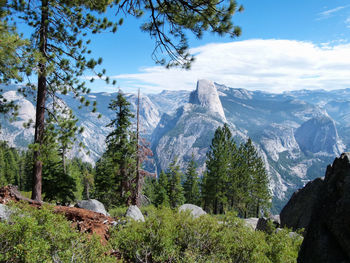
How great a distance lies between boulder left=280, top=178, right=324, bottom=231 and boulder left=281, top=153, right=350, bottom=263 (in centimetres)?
1549

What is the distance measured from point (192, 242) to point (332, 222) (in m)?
4.49

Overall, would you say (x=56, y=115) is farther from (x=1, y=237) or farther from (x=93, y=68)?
(x=1, y=237)

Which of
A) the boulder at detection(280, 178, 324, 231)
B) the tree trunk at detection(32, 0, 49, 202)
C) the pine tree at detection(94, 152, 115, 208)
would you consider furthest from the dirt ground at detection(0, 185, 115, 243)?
the boulder at detection(280, 178, 324, 231)

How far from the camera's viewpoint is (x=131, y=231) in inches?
315

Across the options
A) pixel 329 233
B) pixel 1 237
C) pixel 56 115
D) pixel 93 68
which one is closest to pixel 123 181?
pixel 56 115

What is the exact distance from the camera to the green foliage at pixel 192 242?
23.3 feet

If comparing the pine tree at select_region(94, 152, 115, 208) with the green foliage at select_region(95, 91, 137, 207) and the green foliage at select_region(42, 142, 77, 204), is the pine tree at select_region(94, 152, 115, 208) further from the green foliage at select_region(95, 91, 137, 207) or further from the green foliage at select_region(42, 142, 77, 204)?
the green foliage at select_region(42, 142, 77, 204)

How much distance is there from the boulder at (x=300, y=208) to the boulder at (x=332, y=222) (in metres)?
15.5

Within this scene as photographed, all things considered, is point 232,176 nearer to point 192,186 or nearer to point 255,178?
point 255,178

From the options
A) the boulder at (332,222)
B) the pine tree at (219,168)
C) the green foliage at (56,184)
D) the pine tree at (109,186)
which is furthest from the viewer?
the pine tree at (219,168)

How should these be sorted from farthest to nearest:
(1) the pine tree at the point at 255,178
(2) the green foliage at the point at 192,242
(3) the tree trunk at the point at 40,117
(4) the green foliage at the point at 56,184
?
(1) the pine tree at the point at 255,178
(4) the green foliage at the point at 56,184
(3) the tree trunk at the point at 40,117
(2) the green foliage at the point at 192,242

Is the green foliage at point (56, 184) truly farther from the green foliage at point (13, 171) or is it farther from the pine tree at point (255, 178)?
the green foliage at point (13, 171)

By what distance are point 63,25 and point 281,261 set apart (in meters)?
13.0

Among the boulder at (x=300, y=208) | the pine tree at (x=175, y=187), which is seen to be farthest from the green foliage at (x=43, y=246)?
the pine tree at (x=175, y=187)
